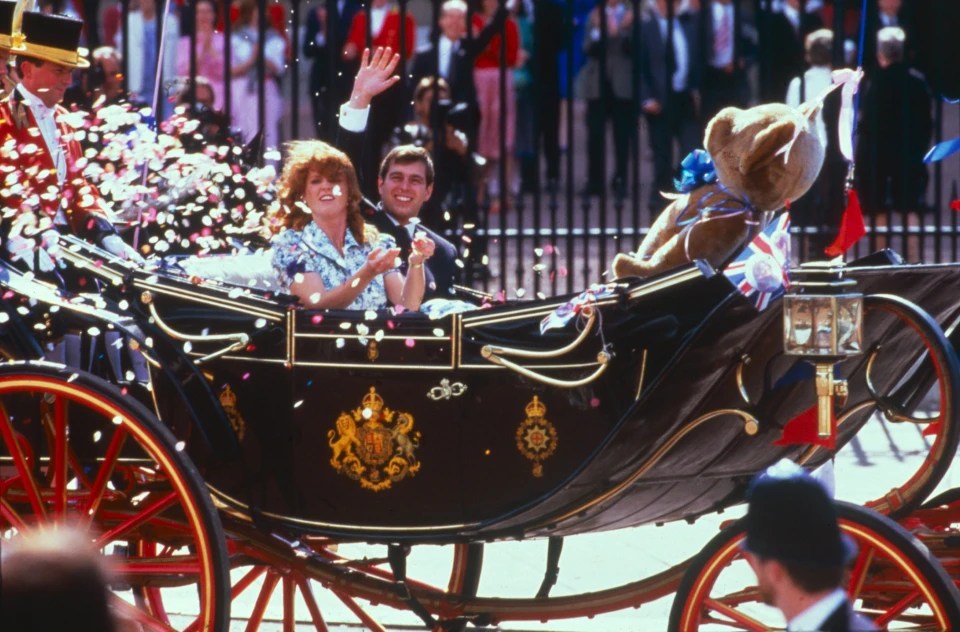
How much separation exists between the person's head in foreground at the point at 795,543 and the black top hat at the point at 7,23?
2.66 meters

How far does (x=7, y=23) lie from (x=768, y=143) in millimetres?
2108

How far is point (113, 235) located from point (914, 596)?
2.40m

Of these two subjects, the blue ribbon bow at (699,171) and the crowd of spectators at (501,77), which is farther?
the crowd of spectators at (501,77)

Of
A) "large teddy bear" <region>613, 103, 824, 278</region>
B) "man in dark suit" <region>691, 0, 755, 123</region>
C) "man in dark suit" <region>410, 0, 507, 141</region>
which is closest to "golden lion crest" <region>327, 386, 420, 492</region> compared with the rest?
"large teddy bear" <region>613, 103, 824, 278</region>

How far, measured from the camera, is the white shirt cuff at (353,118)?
5.23 meters

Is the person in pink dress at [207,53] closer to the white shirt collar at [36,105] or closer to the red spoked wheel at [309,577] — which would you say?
the white shirt collar at [36,105]

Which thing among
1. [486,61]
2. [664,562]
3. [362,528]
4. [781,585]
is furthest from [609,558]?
[486,61]

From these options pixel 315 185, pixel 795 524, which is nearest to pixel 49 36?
pixel 315 185

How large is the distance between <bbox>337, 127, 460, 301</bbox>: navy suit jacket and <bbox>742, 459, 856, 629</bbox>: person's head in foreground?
2400 mm

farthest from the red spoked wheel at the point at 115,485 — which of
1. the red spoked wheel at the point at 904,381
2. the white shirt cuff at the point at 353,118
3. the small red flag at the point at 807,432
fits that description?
the red spoked wheel at the point at 904,381

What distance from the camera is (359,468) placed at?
4.35 metres

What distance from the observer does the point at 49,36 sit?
4758 millimetres

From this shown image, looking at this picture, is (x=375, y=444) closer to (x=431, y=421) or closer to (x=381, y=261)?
(x=431, y=421)

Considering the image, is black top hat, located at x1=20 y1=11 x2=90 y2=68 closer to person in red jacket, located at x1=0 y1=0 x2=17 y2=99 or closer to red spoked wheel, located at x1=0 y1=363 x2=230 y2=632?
person in red jacket, located at x1=0 y1=0 x2=17 y2=99
